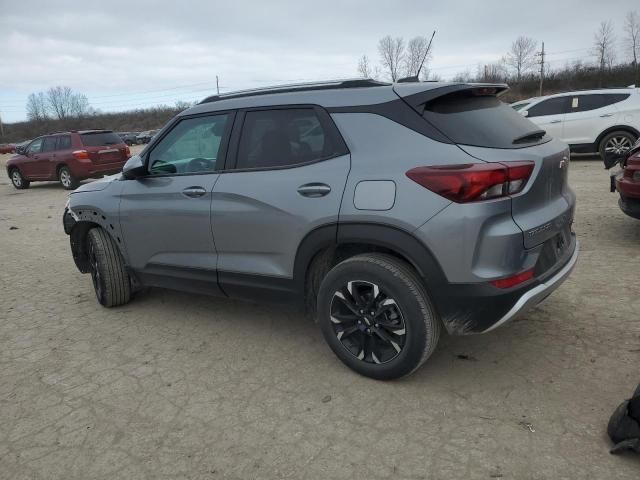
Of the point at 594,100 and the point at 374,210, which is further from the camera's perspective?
the point at 594,100

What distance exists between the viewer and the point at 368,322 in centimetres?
288

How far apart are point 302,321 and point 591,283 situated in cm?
247

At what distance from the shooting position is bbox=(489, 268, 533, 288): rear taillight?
2533mm

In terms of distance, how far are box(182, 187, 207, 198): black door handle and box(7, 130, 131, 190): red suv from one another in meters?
11.6

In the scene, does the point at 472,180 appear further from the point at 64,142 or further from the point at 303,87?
the point at 64,142

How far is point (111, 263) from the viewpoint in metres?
4.26

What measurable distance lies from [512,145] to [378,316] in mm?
1211

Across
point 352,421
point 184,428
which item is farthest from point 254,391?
point 352,421

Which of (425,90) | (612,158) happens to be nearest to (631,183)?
(612,158)

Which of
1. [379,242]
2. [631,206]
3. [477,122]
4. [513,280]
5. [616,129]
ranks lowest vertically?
[631,206]

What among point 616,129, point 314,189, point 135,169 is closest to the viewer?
point 314,189

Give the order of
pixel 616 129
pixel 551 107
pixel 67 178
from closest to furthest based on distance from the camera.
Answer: pixel 616 129 < pixel 551 107 < pixel 67 178

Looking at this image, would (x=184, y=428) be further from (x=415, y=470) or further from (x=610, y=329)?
(x=610, y=329)

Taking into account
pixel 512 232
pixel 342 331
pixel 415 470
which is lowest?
pixel 415 470
